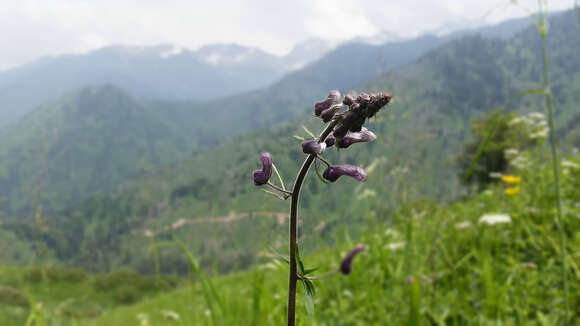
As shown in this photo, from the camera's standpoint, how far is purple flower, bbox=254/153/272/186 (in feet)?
3.98

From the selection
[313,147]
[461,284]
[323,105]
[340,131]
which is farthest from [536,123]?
[313,147]

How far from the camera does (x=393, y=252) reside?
20.9 feet

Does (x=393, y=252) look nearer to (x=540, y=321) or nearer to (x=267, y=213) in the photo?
(x=540, y=321)

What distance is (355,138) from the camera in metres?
1.12

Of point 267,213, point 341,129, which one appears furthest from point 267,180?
point 267,213

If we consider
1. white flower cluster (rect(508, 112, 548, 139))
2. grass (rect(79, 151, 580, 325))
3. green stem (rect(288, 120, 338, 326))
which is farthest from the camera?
white flower cluster (rect(508, 112, 548, 139))

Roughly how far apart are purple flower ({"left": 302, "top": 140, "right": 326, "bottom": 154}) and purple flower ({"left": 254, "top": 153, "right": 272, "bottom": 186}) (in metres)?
0.22

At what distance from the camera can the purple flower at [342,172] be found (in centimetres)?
116

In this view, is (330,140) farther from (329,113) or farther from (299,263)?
(299,263)

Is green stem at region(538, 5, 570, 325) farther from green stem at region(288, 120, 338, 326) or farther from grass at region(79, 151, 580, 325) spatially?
green stem at region(288, 120, 338, 326)

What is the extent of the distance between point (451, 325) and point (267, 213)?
2.76 meters

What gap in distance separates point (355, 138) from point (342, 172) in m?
0.12

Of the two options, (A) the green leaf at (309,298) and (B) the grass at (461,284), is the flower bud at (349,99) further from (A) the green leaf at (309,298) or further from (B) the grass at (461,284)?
(B) the grass at (461,284)

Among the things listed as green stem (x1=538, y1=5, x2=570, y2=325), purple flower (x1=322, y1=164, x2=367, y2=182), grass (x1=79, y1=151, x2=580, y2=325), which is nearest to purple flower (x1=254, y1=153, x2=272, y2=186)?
purple flower (x1=322, y1=164, x2=367, y2=182)
